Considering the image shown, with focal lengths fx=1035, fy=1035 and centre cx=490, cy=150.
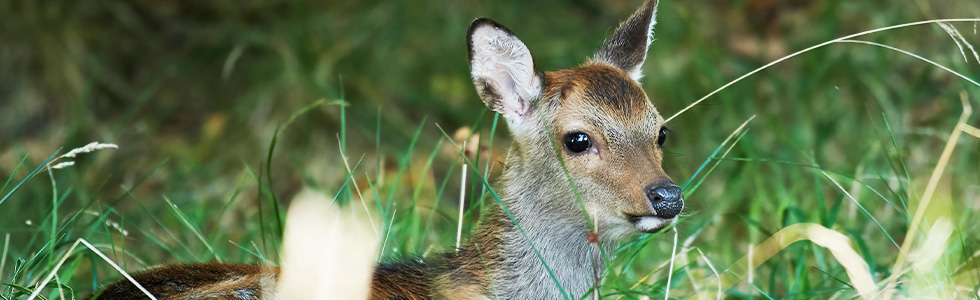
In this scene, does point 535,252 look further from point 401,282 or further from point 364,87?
point 364,87

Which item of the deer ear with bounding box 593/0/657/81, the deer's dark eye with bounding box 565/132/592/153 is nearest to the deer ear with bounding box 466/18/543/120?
the deer's dark eye with bounding box 565/132/592/153

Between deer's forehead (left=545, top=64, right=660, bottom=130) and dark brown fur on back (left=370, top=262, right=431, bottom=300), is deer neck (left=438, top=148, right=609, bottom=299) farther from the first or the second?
deer's forehead (left=545, top=64, right=660, bottom=130)

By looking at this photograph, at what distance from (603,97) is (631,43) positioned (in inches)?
17.9

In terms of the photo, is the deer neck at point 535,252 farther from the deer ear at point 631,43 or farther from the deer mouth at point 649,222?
the deer ear at point 631,43

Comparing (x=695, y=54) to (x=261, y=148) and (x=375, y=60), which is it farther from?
(x=261, y=148)

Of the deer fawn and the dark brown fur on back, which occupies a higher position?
the deer fawn

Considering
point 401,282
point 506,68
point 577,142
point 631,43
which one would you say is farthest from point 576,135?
point 401,282

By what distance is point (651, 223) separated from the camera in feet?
10.3

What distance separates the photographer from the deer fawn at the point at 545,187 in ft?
10.6

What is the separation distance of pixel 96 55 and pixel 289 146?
1.49 m

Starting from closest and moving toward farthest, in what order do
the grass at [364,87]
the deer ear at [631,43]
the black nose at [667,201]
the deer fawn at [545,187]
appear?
the black nose at [667,201] → the deer fawn at [545,187] → the deer ear at [631,43] → the grass at [364,87]

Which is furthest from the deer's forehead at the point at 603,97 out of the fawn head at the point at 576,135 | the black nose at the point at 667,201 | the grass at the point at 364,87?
the grass at the point at 364,87

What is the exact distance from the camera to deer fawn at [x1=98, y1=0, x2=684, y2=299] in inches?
127

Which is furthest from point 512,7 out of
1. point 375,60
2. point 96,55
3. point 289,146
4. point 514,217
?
point 514,217
